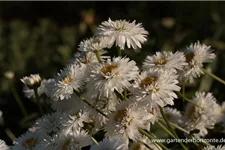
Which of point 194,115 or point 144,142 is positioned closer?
point 144,142

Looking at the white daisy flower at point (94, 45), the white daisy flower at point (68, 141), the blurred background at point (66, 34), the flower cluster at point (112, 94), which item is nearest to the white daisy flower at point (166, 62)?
the flower cluster at point (112, 94)

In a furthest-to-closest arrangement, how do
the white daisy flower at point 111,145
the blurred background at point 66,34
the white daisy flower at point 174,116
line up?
the blurred background at point 66,34 → the white daisy flower at point 174,116 → the white daisy flower at point 111,145

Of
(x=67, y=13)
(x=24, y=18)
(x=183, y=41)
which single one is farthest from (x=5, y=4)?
(x=183, y=41)

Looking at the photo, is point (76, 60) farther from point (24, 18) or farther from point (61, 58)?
point (24, 18)

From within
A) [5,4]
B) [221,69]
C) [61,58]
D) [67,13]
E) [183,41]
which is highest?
[5,4]

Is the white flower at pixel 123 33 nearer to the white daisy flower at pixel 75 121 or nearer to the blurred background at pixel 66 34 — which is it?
the white daisy flower at pixel 75 121

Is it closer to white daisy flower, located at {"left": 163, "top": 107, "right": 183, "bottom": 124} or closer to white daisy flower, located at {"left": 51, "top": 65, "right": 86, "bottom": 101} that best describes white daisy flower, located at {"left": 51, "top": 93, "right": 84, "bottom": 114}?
white daisy flower, located at {"left": 51, "top": 65, "right": 86, "bottom": 101}

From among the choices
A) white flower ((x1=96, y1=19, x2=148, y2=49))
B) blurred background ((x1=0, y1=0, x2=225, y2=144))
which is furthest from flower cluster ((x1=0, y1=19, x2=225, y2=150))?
blurred background ((x1=0, y1=0, x2=225, y2=144))
